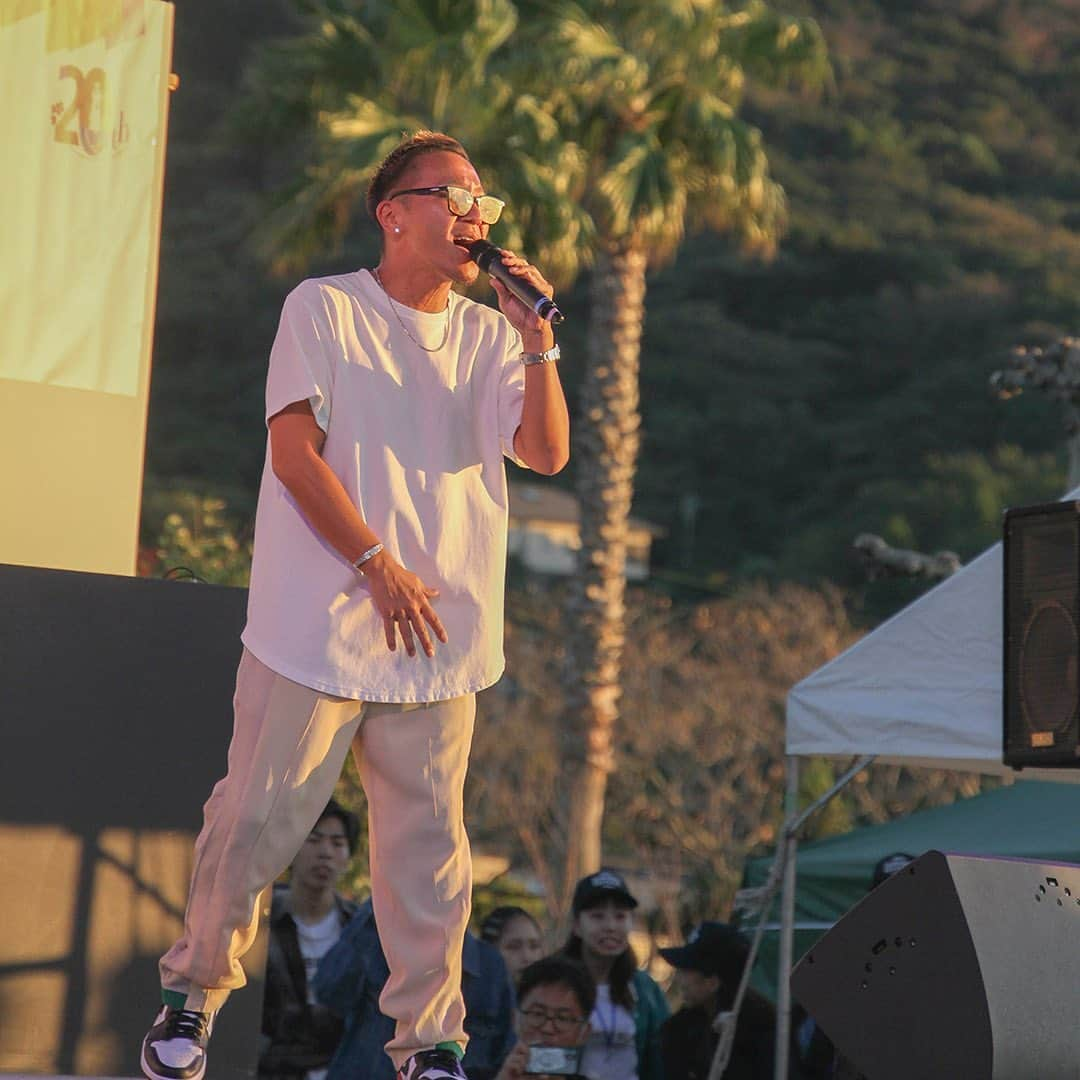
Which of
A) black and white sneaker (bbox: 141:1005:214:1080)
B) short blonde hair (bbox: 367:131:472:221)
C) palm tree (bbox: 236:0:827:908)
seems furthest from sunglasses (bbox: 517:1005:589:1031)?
palm tree (bbox: 236:0:827:908)

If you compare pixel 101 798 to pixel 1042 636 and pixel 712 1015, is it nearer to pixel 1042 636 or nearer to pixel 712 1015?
pixel 1042 636

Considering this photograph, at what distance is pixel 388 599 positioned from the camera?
334 cm

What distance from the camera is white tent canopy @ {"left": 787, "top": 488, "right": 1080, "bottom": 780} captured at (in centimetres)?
681

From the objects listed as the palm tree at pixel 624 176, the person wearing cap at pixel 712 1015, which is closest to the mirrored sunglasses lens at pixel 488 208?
the person wearing cap at pixel 712 1015

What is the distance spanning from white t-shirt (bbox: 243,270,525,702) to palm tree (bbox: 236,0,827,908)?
46.1 feet

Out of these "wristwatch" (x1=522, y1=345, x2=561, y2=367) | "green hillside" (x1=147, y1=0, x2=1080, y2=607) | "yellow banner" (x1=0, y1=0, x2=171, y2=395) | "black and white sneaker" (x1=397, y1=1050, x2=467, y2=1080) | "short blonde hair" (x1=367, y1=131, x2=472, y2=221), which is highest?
"green hillside" (x1=147, y1=0, x2=1080, y2=607)

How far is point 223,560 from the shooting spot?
1302 centimetres

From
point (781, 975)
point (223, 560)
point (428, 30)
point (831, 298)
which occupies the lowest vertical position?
point (781, 975)

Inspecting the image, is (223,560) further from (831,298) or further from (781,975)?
(831,298)

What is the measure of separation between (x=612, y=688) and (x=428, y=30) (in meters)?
6.19

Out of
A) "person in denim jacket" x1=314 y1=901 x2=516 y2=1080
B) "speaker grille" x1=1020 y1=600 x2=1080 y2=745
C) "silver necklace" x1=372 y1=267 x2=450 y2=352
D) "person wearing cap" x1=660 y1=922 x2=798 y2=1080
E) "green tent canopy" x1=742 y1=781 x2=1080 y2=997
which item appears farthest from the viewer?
"green tent canopy" x1=742 y1=781 x2=1080 y2=997

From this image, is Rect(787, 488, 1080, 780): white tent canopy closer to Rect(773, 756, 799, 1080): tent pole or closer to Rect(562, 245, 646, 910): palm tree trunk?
Rect(773, 756, 799, 1080): tent pole

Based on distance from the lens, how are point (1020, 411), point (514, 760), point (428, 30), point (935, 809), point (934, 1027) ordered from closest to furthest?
point (934, 1027) < point (935, 809) < point (428, 30) < point (514, 760) < point (1020, 411)

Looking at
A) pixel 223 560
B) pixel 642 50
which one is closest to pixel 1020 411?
pixel 642 50
